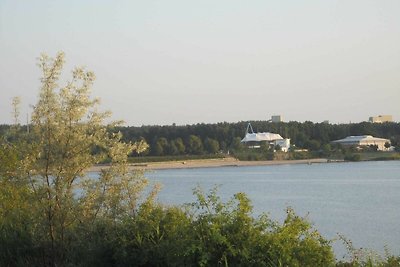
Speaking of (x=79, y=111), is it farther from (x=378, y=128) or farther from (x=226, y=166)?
(x=378, y=128)

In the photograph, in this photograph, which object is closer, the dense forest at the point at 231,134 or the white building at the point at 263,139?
the dense forest at the point at 231,134

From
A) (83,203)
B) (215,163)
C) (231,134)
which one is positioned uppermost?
(231,134)

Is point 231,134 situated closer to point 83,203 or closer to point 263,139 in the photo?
point 263,139

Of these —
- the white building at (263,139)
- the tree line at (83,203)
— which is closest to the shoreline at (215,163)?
the white building at (263,139)

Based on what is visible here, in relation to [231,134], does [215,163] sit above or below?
below

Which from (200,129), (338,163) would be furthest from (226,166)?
(338,163)

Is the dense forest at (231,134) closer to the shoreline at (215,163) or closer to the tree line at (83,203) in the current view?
the shoreline at (215,163)

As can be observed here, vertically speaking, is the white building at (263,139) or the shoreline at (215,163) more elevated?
the white building at (263,139)

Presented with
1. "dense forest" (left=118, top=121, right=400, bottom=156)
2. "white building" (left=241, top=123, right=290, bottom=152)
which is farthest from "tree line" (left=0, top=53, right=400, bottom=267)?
"white building" (left=241, top=123, right=290, bottom=152)

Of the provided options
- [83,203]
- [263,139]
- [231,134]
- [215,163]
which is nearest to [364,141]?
[263,139]

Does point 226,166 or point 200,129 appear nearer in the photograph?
point 226,166

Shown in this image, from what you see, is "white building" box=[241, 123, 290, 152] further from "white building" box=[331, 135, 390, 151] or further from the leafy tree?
the leafy tree

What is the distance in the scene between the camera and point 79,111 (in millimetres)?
9961

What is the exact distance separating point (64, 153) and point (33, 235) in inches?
55.8
